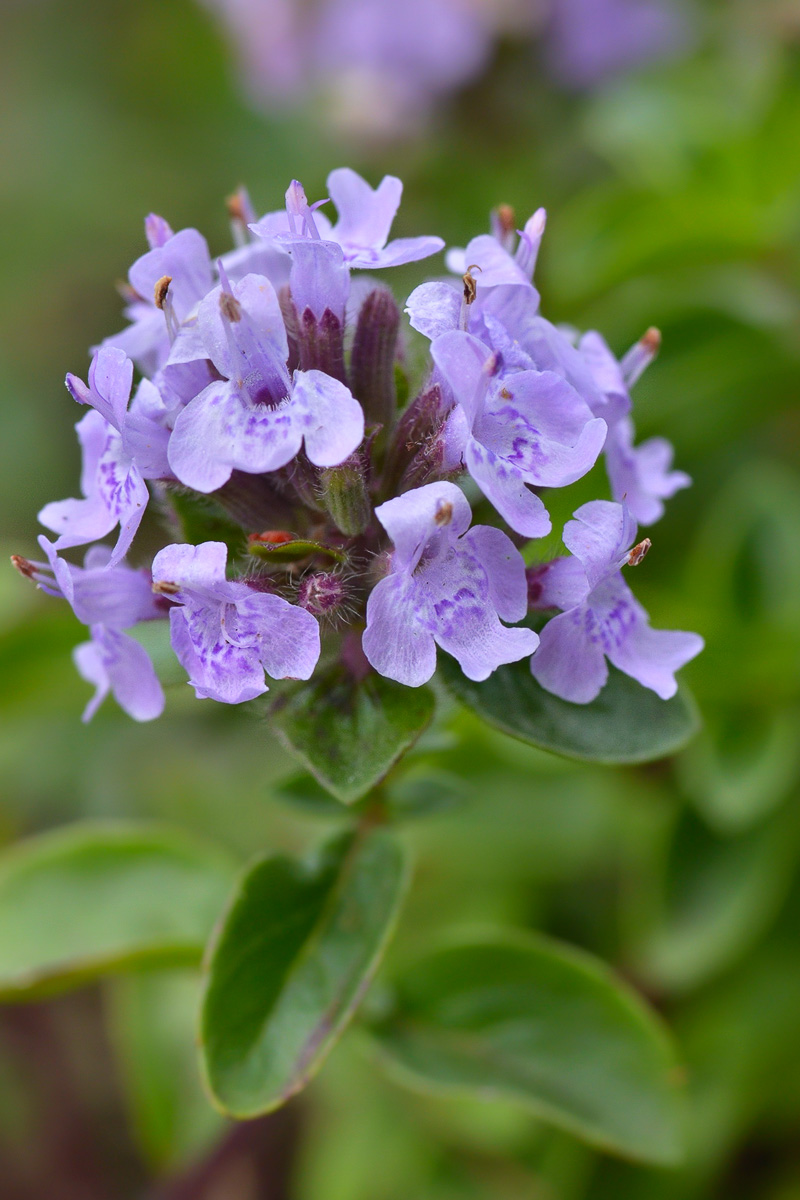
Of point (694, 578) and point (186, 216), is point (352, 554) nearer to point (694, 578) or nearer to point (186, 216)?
point (694, 578)

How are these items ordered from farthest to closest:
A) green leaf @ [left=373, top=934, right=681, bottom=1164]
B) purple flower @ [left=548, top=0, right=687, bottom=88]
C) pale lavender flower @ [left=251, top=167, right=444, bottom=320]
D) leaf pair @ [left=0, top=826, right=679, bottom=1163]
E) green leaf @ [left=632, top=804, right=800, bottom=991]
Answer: purple flower @ [left=548, top=0, right=687, bottom=88]
green leaf @ [left=632, top=804, right=800, bottom=991]
green leaf @ [left=373, top=934, right=681, bottom=1164]
leaf pair @ [left=0, top=826, right=679, bottom=1163]
pale lavender flower @ [left=251, top=167, right=444, bottom=320]

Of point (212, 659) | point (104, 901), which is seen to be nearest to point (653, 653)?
point (212, 659)

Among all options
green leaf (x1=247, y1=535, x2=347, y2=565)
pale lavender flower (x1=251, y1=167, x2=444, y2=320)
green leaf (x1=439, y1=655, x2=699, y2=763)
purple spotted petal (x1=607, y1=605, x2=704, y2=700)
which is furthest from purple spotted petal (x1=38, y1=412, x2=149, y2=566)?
purple spotted petal (x1=607, y1=605, x2=704, y2=700)

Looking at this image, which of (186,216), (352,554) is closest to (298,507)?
(352,554)

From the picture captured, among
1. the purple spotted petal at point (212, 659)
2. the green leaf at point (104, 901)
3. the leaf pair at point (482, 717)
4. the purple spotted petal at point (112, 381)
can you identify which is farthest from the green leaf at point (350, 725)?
the green leaf at point (104, 901)

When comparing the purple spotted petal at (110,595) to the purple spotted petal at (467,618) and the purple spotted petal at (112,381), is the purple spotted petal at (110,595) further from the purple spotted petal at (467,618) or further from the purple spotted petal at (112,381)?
the purple spotted petal at (467,618)

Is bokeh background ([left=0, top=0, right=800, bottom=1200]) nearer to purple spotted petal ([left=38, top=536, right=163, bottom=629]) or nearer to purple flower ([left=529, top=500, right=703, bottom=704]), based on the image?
purple spotted petal ([left=38, top=536, right=163, bottom=629])

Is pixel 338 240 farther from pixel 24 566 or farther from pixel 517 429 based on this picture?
pixel 24 566
